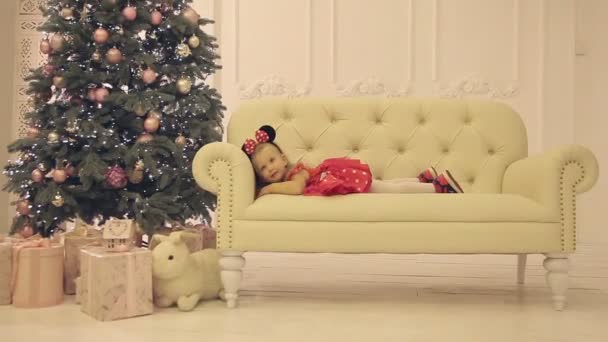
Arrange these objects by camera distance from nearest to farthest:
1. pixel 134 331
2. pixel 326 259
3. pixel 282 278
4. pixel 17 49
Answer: pixel 134 331 < pixel 282 278 < pixel 326 259 < pixel 17 49

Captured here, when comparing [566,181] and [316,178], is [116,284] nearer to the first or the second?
[316,178]

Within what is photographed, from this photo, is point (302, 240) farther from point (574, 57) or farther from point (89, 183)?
point (574, 57)

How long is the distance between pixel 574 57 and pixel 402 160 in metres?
2.90

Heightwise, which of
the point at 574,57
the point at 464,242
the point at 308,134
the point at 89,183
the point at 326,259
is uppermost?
the point at 574,57

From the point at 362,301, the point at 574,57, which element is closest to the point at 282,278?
the point at 362,301

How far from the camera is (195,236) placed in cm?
268

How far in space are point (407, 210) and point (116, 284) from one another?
1158 millimetres

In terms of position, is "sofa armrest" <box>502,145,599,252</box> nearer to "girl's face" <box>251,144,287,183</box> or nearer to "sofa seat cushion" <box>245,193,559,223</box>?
"sofa seat cushion" <box>245,193,559,223</box>

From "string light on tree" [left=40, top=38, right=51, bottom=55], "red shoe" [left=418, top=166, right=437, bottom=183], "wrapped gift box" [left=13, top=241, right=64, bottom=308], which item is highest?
"string light on tree" [left=40, top=38, right=51, bottom=55]

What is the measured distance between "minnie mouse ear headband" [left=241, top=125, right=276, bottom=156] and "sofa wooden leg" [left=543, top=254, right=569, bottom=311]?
1284 millimetres

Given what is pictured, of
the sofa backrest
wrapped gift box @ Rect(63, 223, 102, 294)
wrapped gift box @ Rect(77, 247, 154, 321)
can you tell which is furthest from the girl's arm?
wrapped gift box @ Rect(63, 223, 102, 294)

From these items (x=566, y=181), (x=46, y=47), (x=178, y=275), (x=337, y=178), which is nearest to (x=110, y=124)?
(x=46, y=47)

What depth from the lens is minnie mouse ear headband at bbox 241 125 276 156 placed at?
251 cm

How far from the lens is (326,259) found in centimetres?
384
